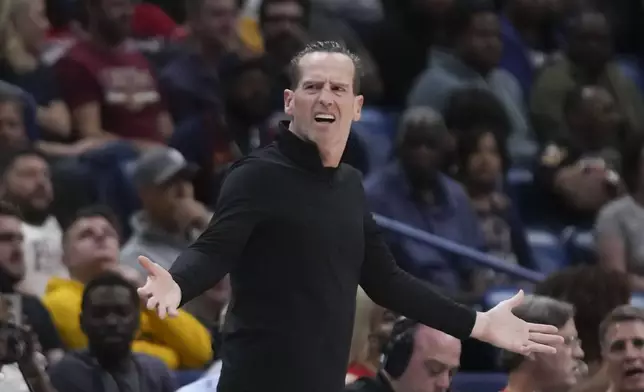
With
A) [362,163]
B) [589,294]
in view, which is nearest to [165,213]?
[362,163]

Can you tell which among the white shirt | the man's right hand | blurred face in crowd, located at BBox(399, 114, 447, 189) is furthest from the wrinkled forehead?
blurred face in crowd, located at BBox(399, 114, 447, 189)

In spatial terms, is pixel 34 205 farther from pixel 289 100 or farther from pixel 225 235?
pixel 225 235

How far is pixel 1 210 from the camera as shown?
595 cm

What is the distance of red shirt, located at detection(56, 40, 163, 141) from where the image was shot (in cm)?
772

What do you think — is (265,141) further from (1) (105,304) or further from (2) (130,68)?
(1) (105,304)

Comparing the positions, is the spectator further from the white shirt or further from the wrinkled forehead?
the wrinkled forehead

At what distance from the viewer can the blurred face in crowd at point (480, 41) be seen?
8688 millimetres

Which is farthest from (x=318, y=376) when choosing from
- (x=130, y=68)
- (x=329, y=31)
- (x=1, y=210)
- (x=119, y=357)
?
(x=329, y=31)

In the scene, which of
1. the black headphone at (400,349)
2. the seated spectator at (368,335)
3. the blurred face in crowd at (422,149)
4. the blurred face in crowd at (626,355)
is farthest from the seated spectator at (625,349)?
the blurred face in crowd at (422,149)

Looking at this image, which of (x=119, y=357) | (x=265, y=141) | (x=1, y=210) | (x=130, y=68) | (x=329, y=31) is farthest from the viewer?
(x=329, y=31)

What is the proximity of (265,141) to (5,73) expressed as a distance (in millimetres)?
1364

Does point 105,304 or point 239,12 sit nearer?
point 105,304

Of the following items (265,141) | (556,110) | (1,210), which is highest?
(556,110)

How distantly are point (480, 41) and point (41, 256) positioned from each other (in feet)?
10.4
